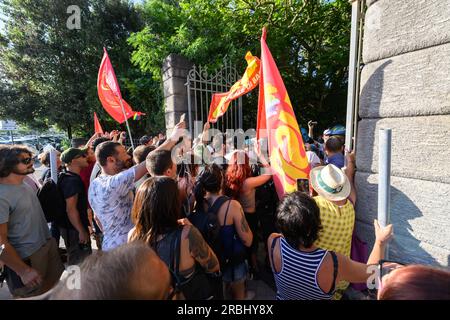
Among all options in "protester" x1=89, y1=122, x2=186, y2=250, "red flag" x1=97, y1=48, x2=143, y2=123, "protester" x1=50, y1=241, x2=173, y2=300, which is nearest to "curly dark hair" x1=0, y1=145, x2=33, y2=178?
"protester" x1=89, y1=122, x2=186, y2=250

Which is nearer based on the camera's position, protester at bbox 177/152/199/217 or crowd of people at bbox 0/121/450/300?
crowd of people at bbox 0/121/450/300

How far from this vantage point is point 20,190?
2.13 m

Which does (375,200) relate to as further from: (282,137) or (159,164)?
(159,164)

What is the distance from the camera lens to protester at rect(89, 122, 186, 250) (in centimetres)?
211

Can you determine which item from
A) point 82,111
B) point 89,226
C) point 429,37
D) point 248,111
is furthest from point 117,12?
point 429,37

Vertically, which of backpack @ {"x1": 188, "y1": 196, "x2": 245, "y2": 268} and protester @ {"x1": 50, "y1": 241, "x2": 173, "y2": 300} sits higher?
protester @ {"x1": 50, "y1": 241, "x2": 173, "y2": 300}

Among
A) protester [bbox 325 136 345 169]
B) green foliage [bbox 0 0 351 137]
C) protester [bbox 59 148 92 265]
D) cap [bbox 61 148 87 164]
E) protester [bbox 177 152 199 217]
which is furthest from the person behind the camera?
green foliage [bbox 0 0 351 137]

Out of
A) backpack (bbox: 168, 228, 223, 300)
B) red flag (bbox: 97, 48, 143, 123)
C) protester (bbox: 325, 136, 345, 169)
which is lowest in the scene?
backpack (bbox: 168, 228, 223, 300)

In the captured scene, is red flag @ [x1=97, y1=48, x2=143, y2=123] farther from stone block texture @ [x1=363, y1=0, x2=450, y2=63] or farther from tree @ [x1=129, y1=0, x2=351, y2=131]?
stone block texture @ [x1=363, y1=0, x2=450, y2=63]

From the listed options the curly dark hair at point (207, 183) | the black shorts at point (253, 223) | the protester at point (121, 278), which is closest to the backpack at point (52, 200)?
the curly dark hair at point (207, 183)

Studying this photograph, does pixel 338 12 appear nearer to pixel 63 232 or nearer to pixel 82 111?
pixel 63 232

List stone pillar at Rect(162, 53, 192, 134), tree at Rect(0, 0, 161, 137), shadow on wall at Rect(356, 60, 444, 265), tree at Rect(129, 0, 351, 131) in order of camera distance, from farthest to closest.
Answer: tree at Rect(0, 0, 161, 137), tree at Rect(129, 0, 351, 131), stone pillar at Rect(162, 53, 192, 134), shadow on wall at Rect(356, 60, 444, 265)

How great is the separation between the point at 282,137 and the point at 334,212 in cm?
94

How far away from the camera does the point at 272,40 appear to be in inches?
317
